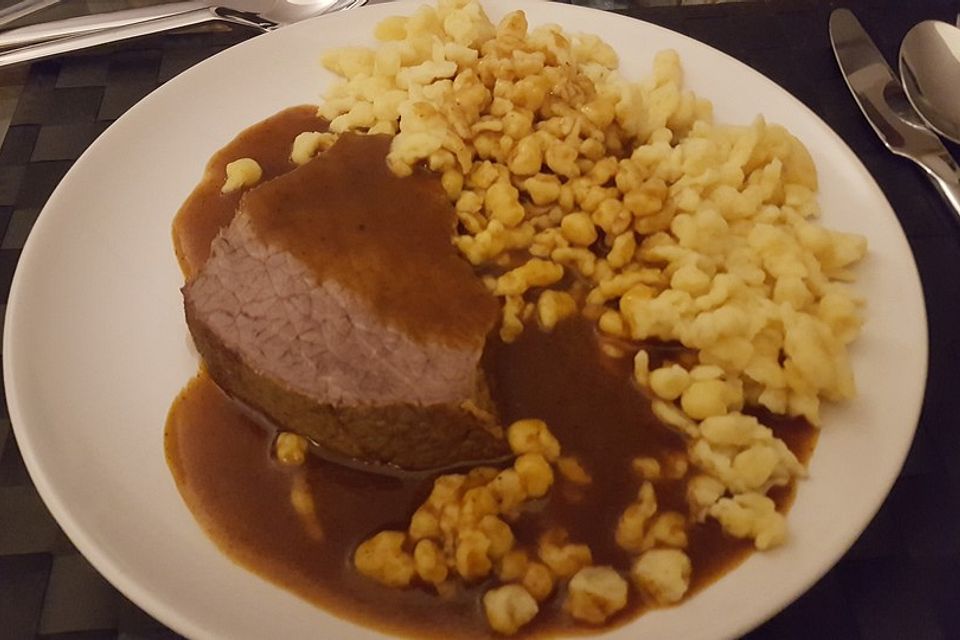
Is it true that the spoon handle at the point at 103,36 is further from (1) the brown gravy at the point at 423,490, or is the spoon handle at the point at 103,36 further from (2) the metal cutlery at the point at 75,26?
(1) the brown gravy at the point at 423,490

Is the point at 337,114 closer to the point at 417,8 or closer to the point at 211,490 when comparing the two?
the point at 417,8

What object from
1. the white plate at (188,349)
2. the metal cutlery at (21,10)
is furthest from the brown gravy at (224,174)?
the metal cutlery at (21,10)

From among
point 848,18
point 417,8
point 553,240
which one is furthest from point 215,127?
point 848,18

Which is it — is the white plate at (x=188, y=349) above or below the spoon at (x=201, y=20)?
below

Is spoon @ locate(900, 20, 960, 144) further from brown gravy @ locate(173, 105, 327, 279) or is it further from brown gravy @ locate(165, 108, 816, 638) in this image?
brown gravy @ locate(173, 105, 327, 279)

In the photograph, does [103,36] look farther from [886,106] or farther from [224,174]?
[886,106]

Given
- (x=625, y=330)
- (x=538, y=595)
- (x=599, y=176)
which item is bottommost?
A: (x=538, y=595)

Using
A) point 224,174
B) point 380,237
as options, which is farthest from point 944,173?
point 224,174

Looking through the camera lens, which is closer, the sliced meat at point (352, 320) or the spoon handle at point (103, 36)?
the sliced meat at point (352, 320)
